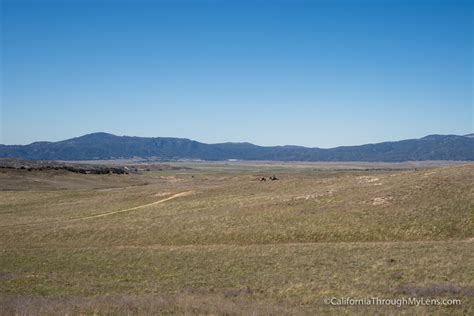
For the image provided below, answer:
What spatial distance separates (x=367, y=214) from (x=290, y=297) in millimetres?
21501

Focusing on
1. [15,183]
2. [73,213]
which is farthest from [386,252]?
Result: [15,183]

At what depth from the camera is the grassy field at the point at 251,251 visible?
744 inches

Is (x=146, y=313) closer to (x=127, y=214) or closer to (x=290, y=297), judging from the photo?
(x=290, y=297)

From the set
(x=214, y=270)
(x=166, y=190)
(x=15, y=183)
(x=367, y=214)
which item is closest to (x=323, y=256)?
(x=214, y=270)

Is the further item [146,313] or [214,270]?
[214,270]

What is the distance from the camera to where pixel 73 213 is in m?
55.7

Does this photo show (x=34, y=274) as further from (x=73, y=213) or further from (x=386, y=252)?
(x=73, y=213)

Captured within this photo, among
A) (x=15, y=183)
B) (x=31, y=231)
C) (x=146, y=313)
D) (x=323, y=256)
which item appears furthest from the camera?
(x=15, y=183)

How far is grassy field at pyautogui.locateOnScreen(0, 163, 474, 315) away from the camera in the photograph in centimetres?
1889

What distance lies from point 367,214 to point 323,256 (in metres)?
12.8

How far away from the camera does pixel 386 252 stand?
1097 inches

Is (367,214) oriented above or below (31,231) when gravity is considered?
above

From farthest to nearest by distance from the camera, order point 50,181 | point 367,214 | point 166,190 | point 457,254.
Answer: point 50,181 < point 166,190 < point 367,214 < point 457,254

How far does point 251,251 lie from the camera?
3083 cm
